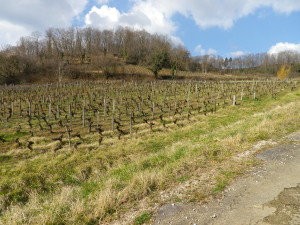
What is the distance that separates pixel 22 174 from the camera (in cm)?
819

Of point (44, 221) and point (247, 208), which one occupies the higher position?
point (247, 208)

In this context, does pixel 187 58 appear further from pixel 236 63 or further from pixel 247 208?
pixel 247 208

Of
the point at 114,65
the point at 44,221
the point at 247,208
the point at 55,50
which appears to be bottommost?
the point at 44,221

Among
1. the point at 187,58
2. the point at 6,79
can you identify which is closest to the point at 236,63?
the point at 187,58

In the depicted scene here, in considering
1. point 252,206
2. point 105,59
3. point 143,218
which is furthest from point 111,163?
point 105,59

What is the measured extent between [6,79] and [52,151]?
39.2 meters

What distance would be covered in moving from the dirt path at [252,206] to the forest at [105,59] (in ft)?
147

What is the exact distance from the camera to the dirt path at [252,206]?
3.52m

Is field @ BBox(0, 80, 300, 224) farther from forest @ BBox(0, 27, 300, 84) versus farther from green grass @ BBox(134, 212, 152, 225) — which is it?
forest @ BBox(0, 27, 300, 84)

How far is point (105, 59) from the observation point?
181 feet

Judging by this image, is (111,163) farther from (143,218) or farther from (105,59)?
(105,59)

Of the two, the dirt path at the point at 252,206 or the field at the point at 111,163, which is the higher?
the dirt path at the point at 252,206

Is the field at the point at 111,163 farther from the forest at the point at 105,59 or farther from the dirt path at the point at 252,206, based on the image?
the forest at the point at 105,59

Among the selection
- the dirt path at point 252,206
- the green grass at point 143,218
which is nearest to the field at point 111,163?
the green grass at point 143,218
